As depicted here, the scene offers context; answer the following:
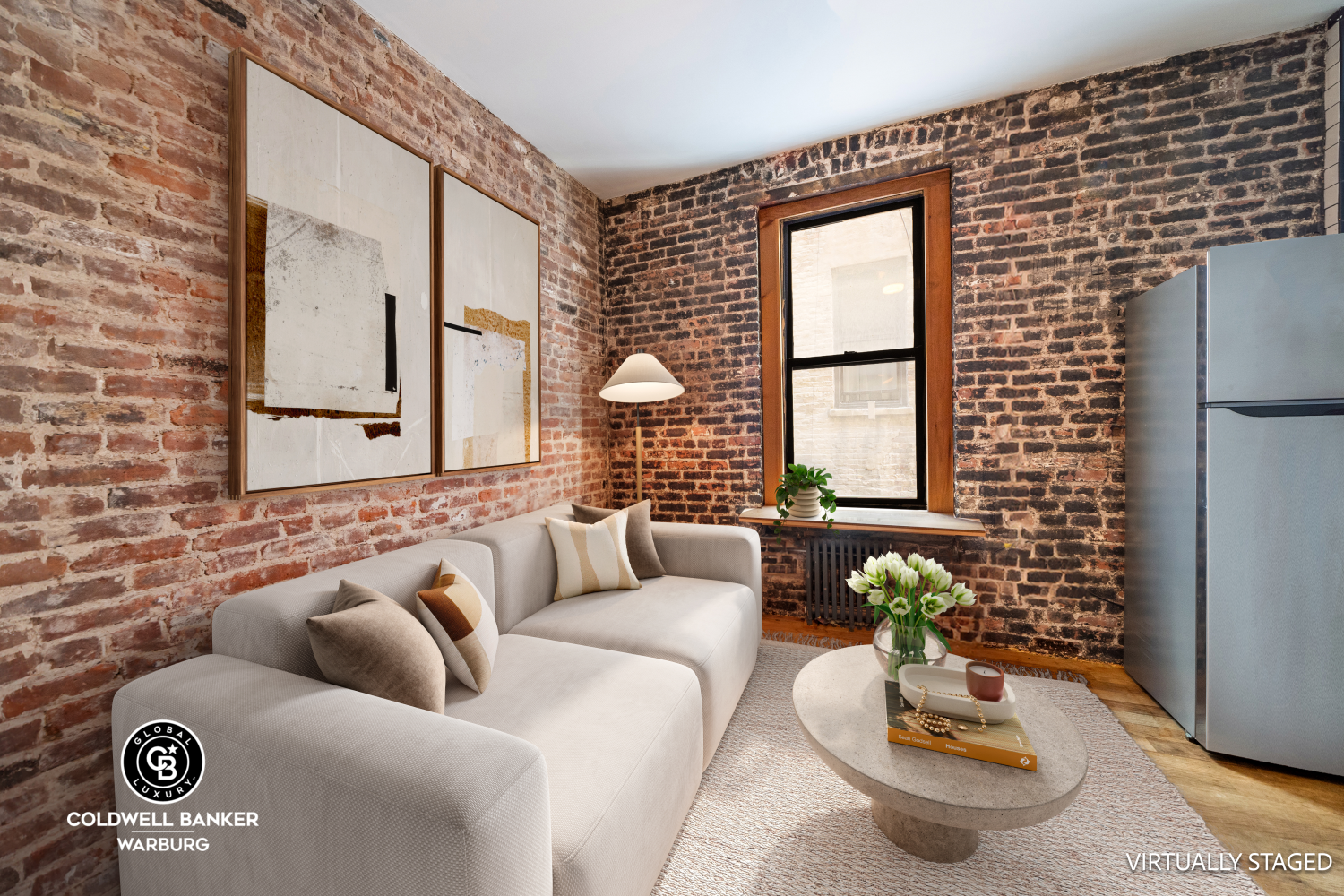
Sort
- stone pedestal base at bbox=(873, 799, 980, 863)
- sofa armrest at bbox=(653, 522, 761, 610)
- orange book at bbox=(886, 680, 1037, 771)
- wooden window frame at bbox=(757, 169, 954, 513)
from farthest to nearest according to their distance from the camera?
wooden window frame at bbox=(757, 169, 954, 513)
sofa armrest at bbox=(653, 522, 761, 610)
stone pedestal base at bbox=(873, 799, 980, 863)
orange book at bbox=(886, 680, 1037, 771)

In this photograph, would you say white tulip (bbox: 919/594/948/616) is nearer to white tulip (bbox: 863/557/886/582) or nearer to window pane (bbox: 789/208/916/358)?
white tulip (bbox: 863/557/886/582)

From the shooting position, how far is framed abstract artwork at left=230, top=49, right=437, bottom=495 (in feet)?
5.15

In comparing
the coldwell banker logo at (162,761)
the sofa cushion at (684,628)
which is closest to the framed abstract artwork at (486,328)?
the sofa cushion at (684,628)

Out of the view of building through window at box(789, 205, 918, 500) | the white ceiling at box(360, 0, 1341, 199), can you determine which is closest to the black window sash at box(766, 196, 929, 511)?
the view of building through window at box(789, 205, 918, 500)

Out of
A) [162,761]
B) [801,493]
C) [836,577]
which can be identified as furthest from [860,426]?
[162,761]

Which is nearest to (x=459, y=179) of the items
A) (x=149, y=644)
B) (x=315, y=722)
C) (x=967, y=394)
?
(x=149, y=644)

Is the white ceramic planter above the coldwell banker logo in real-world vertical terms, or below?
above

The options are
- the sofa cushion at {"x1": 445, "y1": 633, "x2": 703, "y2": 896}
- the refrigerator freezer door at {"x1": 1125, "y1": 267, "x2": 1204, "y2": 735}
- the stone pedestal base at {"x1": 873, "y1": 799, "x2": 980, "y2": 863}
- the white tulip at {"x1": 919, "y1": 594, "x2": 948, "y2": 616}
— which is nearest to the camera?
the sofa cushion at {"x1": 445, "y1": 633, "x2": 703, "y2": 896}

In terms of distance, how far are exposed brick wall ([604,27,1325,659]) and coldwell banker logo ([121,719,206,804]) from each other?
124 inches

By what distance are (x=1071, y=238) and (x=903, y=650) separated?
248 cm

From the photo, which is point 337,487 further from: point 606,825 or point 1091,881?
point 1091,881

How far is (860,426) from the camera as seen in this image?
128 inches

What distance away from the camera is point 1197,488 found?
189 centimetres

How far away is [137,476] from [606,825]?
1.59 m
